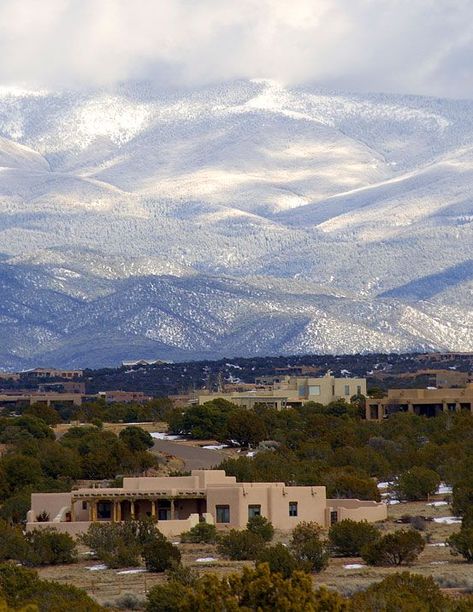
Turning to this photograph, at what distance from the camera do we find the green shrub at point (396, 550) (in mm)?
73500

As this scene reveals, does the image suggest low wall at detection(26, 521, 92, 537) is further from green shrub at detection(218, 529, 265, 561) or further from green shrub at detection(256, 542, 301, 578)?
green shrub at detection(256, 542, 301, 578)

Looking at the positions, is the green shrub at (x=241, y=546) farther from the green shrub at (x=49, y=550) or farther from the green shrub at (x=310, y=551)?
the green shrub at (x=49, y=550)

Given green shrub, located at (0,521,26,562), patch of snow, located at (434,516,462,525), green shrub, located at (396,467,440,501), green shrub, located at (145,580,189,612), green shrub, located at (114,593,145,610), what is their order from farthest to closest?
green shrub, located at (396,467,440,501)
patch of snow, located at (434,516,462,525)
green shrub, located at (0,521,26,562)
green shrub, located at (114,593,145,610)
green shrub, located at (145,580,189,612)

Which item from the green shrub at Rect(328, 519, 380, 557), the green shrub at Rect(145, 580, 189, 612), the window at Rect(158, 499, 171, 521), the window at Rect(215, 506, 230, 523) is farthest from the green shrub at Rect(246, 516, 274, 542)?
the green shrub at Rect(145, 580, 189, 612)

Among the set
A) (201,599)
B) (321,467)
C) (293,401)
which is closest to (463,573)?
(201,599)

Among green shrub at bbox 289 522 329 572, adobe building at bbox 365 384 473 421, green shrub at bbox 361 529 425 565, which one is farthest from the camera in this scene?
adobe building at bbox 365 384 473 421

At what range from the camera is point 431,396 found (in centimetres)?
14500

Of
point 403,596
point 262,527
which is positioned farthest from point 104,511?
point 403,596

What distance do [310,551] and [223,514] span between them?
14.0 metres

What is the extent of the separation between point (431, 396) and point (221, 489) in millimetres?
60087

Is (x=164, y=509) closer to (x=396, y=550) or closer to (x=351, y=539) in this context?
(x=351, y=539)

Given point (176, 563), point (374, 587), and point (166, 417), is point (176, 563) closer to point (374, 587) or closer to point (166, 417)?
point (374, 587)

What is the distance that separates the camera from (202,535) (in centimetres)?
8050

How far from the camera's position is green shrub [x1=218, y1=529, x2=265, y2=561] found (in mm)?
75562
